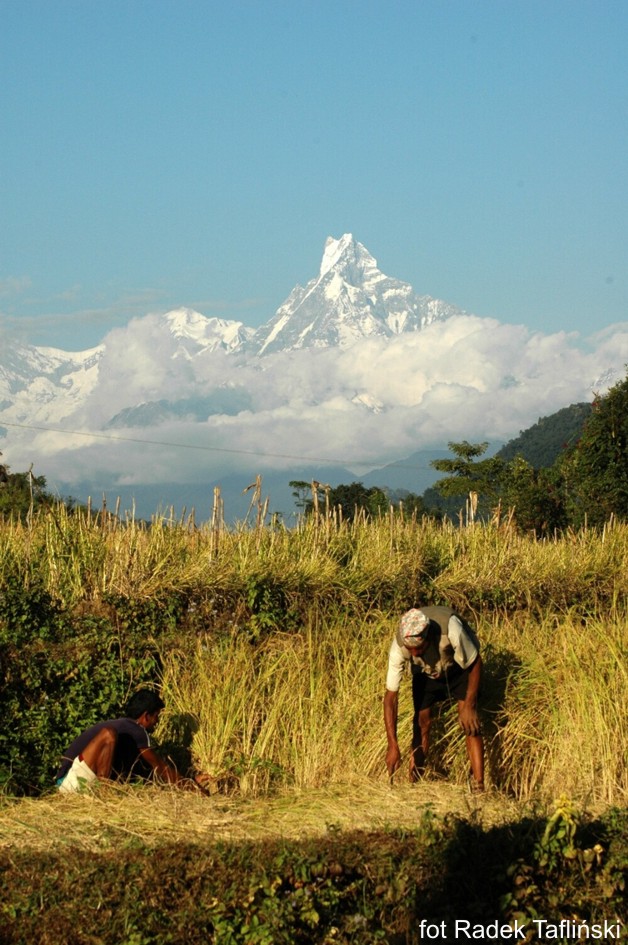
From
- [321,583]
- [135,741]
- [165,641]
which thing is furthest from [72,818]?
[321,583]

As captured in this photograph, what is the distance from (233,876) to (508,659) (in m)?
4.80

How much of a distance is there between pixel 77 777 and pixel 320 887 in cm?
287

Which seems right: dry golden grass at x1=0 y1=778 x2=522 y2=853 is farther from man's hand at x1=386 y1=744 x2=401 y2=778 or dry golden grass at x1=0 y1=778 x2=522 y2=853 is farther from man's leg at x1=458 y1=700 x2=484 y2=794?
man's leg at x1=458 y1=700 x2=484 y2=794

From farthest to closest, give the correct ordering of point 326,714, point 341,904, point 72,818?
point 326,714 < point 72,818 < point 341,904

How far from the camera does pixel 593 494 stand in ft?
87.9

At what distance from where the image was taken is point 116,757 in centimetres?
806

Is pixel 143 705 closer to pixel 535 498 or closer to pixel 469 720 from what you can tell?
pixel 469 720

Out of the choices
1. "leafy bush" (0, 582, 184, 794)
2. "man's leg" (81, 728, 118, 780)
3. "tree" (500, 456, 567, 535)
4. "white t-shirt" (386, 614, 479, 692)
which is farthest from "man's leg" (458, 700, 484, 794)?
"tree" (500, 456, 567, 535)

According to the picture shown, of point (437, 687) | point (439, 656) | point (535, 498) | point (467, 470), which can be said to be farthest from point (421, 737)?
point (467, 470)

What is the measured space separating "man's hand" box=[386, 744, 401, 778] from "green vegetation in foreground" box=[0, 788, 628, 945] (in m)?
2.22

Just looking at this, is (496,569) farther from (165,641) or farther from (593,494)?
(593,494)

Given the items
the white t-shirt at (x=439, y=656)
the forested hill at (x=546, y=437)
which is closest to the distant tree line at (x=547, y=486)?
the white t-shirt at (x=439, y=656)

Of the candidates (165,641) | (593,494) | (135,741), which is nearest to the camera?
(135,741)

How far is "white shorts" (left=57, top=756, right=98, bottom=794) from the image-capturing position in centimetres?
784
